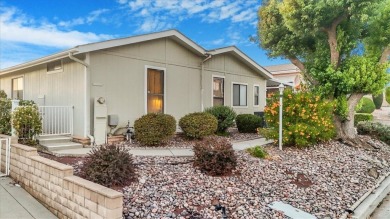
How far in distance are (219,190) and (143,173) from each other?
1459 mm

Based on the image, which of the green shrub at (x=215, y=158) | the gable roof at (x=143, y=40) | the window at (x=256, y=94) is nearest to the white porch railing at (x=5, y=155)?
the gable roof at (x=143, y=40)

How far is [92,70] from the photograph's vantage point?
839 centimetres

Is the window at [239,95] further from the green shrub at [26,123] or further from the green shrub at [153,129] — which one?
the green shrub at [26,123]

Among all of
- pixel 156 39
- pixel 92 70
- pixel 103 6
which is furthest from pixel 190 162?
pixel 103 6

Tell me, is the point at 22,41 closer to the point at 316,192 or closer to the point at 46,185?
the point at 46,185

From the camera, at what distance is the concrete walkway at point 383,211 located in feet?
Answer: 15.7

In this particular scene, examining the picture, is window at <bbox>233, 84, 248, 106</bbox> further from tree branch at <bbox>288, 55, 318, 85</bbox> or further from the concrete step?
the concrete step

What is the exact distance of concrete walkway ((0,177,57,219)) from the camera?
409cm

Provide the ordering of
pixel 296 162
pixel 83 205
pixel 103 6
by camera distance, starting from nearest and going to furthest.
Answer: pixel 83 205
pixel 296 162
pixel 103 6

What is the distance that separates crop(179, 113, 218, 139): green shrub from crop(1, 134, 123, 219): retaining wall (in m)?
4.85

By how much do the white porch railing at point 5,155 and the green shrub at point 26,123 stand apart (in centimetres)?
87

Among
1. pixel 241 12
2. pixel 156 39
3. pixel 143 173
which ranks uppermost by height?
pixel 241 12

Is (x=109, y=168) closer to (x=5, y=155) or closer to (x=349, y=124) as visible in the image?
(x=5, y=155)

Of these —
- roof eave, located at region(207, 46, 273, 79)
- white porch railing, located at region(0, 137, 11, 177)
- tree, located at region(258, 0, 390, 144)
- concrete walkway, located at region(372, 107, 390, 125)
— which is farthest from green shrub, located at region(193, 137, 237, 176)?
concrete walkway, located at region(372, 107, 390, 125)
